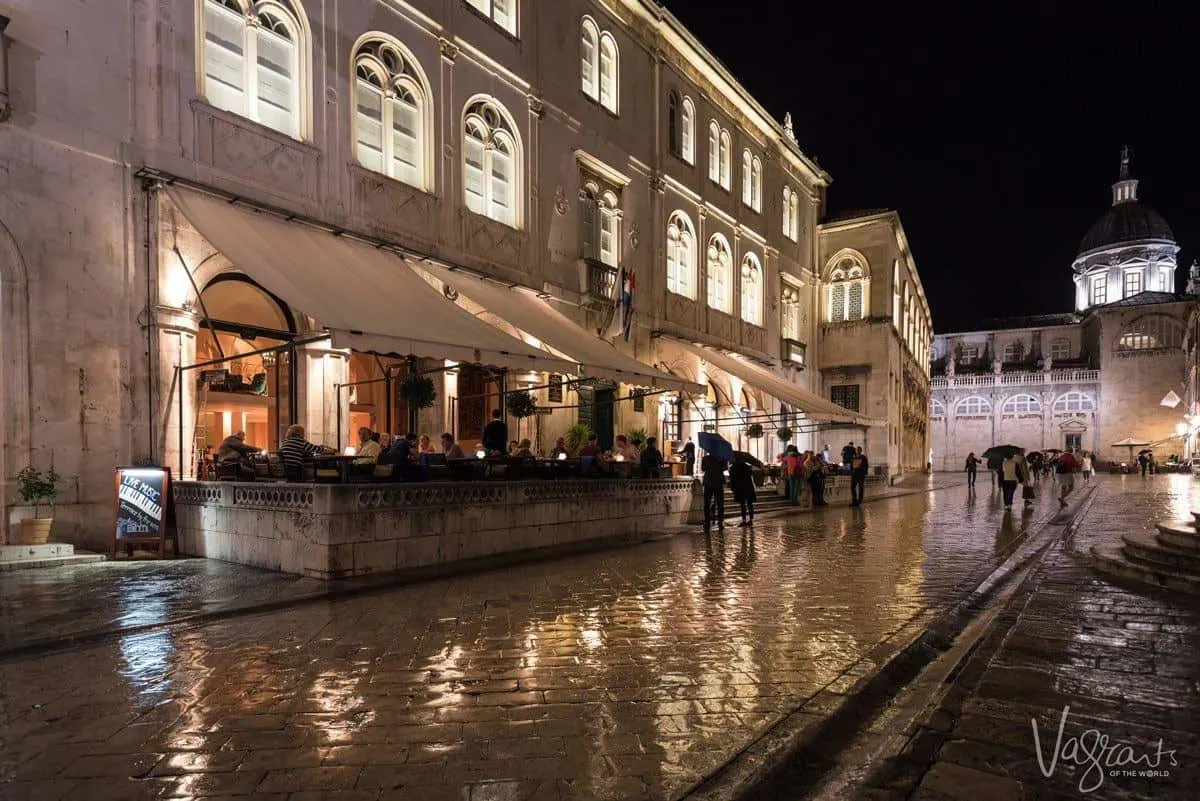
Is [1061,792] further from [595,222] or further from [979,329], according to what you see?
[979,329]

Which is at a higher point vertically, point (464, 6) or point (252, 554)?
point (464, 6)

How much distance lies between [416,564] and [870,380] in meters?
26.9

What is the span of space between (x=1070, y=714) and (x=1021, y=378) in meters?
75.6

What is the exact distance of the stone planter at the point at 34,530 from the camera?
8.88 metres

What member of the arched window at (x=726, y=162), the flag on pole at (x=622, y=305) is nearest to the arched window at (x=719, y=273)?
the arched window at (x=726, y=162)

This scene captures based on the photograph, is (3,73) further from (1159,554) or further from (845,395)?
(845,395)

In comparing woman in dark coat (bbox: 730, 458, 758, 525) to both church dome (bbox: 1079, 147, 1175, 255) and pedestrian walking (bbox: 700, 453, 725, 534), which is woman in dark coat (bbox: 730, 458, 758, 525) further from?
church dome (bbox: 1079, 147, 1175, 255)

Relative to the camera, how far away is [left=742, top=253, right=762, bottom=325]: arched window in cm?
2688

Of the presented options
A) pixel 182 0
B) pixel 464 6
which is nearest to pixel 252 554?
pixel 182 0

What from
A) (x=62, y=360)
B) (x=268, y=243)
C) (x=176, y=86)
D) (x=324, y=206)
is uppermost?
(x=176, y=86)

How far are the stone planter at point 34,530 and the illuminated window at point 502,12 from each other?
1257cm

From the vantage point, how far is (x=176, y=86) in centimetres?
1074

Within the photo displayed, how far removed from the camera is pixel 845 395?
32.9 meters

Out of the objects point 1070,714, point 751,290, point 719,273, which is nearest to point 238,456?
point 1070,714
